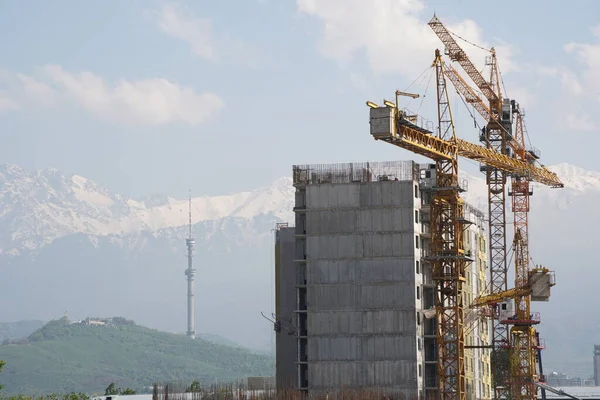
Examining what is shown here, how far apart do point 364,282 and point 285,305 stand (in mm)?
20721

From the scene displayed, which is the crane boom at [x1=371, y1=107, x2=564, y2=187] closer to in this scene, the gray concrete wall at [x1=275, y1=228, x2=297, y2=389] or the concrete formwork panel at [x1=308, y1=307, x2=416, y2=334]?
the concrete formwork panel at [x1=308, y1=307, x2=416, y2=334]

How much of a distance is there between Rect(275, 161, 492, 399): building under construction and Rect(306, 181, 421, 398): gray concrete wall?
0.11 m

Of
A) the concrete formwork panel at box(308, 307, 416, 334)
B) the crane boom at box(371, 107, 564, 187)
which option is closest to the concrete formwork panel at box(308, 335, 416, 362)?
the concrete formwork panel at box(308, 307, 416, 334)

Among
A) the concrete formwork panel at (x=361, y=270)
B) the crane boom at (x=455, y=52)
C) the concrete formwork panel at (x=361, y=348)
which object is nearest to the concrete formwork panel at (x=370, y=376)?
the concrete formwork panel at (x=361, y=348)

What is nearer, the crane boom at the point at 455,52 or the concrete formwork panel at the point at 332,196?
the concrete formwork panel at the point at 332,196

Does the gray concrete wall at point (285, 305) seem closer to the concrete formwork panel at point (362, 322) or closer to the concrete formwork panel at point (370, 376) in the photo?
the concrete formwork panel at point (362, 322)

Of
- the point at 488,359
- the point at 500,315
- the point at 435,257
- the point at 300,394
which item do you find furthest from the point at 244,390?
the point at 488,359

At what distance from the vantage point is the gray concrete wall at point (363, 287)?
141m

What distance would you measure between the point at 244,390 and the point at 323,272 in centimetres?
1718

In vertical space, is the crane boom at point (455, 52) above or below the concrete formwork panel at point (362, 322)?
above

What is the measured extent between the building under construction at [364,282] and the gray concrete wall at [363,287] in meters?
0.11

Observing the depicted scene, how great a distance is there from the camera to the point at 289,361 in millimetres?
159000

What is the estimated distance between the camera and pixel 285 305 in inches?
6348

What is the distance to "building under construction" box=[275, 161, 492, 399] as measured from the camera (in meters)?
141
